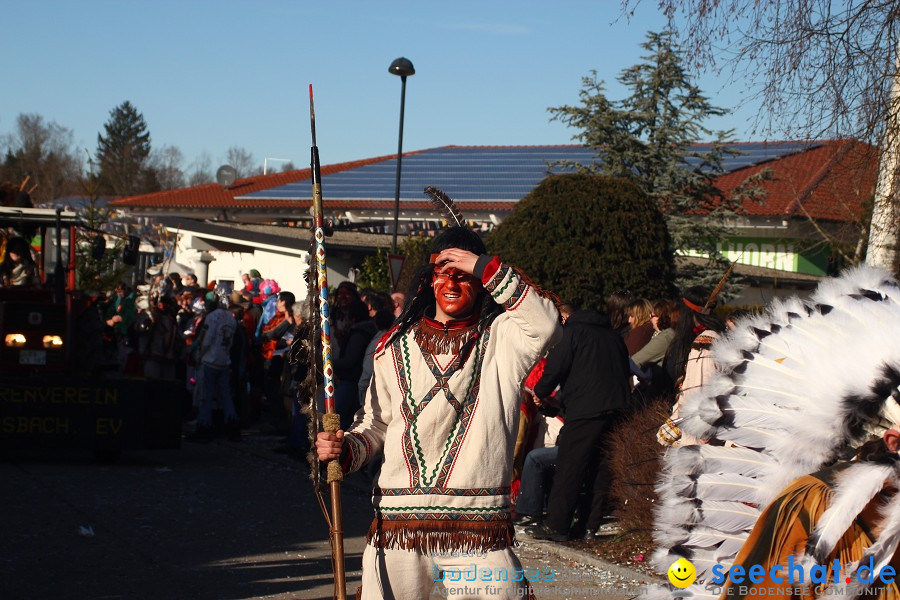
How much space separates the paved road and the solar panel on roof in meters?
17.8

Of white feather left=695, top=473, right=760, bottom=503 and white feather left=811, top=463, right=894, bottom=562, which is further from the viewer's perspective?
white feather left=695, top=473, right=760, bottom=503

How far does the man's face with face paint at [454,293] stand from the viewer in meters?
4.25

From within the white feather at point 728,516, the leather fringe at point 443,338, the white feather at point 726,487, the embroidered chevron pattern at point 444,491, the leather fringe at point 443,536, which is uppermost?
the leather fringe at point 443,338

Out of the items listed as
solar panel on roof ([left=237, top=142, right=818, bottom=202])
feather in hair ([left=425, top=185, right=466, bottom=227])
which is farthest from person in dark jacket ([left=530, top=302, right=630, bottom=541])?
solar panel on roof ([left=237, top=142, right=818, bottom=202])

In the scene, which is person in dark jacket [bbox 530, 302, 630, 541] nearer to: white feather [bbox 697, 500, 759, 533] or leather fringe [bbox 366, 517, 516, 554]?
leather fringe [bbox 366, 517, 516, 554]

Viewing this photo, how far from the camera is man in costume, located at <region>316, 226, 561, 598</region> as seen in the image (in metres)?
3.98

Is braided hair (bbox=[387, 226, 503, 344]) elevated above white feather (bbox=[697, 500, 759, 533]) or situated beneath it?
elevated above

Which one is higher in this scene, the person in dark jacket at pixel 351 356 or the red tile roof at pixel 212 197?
the red tile roof at pixel 212 197

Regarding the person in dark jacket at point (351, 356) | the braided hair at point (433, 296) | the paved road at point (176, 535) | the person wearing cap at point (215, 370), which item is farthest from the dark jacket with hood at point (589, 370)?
the person wearing cap at point (215, 370)

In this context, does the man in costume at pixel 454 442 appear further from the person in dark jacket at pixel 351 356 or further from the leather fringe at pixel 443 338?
the person in dark jacket at pixel 351 356

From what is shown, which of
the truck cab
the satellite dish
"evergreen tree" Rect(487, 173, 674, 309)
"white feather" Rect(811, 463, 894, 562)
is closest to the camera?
"white feather" Rect(811, 463, 894, 562)

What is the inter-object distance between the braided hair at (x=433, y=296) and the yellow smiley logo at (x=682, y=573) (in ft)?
4.04

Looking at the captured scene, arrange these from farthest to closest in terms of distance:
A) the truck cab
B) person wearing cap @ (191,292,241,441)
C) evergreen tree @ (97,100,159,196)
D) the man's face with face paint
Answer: evergreen tree @ (97,100,159,196), person wearing cap @ (191,292,241,441), the truck cab, the man's face with face paint

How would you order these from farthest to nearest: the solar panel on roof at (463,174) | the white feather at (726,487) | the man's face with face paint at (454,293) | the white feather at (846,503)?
1. the solar panel on roof at (463,174)
2. the man's face with face paint at (454,293)
3. the white feather at (726,487)
4. the white feather at (846,503)
